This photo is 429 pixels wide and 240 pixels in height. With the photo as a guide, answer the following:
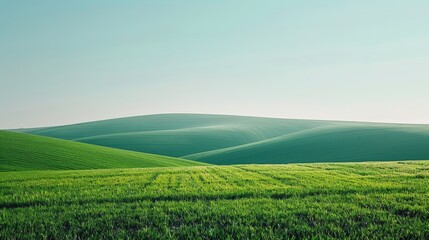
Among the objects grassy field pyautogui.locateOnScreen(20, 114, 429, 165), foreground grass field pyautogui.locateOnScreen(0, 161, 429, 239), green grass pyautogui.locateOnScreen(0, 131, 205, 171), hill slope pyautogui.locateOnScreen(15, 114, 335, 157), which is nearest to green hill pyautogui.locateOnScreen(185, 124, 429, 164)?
grassy field pyautogui.locateOnScreen(20, 114, 429, 165)

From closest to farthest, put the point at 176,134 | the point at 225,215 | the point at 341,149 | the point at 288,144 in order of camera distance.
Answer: the point at 225,215
the point at 341,149
the point at 288,144
the point at 176,134

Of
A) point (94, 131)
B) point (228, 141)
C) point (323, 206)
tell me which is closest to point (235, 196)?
point (323, 206)

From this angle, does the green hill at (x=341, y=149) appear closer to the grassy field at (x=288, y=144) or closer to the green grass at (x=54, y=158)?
the grassy field at (x=288, y=144)

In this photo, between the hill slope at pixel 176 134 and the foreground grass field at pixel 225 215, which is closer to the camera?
the foreground grass field at pixel 225 215

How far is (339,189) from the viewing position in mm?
12047

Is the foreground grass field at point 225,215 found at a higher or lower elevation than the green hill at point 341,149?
higher

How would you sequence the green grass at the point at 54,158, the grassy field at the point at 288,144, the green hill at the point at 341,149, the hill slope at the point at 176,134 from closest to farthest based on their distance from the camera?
the green grass at the point at 54,158 → the green hill at the point at 341,149 → the grassy field at the point at 288,144 → the hill slope at the point at 176,134

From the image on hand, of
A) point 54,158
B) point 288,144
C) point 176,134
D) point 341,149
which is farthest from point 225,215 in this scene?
point 176,134

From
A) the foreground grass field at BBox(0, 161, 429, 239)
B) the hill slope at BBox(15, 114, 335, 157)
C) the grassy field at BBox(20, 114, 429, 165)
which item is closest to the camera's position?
the foreground grass field at BBox(0, 161, 429, 239)

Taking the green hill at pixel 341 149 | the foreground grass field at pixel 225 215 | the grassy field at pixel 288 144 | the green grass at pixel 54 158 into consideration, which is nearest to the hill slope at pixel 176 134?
the grassy field at pixel 288 144

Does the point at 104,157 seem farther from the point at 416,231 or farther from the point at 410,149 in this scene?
the point at 410,149

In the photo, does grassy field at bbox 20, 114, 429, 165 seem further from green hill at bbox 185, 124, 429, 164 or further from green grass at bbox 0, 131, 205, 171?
green grass at bbox 0, 131, 205, 171

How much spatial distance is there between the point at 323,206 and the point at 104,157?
4409 centimetres

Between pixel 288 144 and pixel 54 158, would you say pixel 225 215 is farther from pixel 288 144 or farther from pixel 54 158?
pixel 288 144
